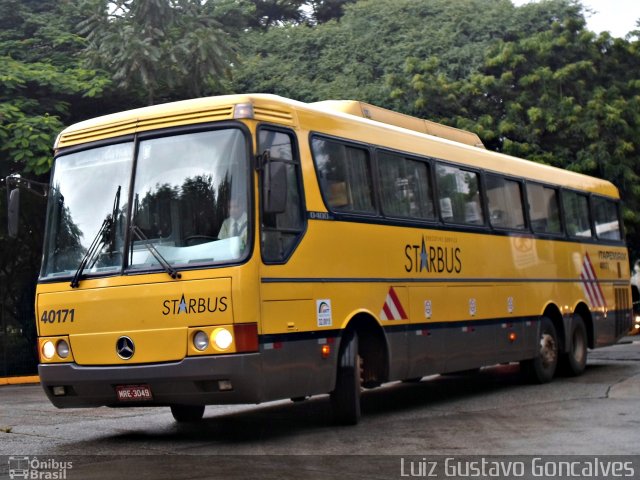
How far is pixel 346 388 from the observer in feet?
36.3

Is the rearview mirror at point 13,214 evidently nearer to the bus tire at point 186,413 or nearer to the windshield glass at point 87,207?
the windshield glass at point 87,207

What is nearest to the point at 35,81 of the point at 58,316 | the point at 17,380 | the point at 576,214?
the point at 17,380

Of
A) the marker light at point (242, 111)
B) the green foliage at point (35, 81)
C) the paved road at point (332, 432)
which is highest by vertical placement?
the green foliage at point (35, 81)

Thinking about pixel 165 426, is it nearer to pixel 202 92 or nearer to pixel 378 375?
pixel 378 375

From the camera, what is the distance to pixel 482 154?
50.0 feet

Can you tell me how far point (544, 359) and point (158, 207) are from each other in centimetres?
808

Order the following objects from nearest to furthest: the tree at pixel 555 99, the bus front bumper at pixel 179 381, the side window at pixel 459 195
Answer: the bus front bumper at pixel 179 381 < the side window at pixel 459 195 < the tree at pixel 555 99

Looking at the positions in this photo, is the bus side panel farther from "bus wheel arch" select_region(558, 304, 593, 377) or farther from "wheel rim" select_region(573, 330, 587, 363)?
"wheel rim" select_region(573, 330, 587, 363)

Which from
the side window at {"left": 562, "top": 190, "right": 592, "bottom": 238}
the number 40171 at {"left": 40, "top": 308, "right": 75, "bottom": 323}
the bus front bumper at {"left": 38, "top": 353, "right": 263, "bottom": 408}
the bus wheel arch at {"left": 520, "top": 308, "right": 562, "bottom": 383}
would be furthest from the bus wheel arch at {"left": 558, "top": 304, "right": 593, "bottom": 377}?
the number 40171 at {"left": 40, "top": 308, "right": 75, "bottom": 323}

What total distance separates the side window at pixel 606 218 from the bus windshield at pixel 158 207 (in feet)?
35.0

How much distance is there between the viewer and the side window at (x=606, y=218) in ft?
63.0

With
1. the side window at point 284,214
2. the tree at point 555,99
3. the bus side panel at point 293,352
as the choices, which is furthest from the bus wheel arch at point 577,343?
the tree at point 555,99

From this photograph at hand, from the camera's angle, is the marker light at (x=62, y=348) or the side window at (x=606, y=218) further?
the side window at (x=606, y=218)

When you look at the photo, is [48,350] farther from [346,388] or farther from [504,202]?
[504,202]
